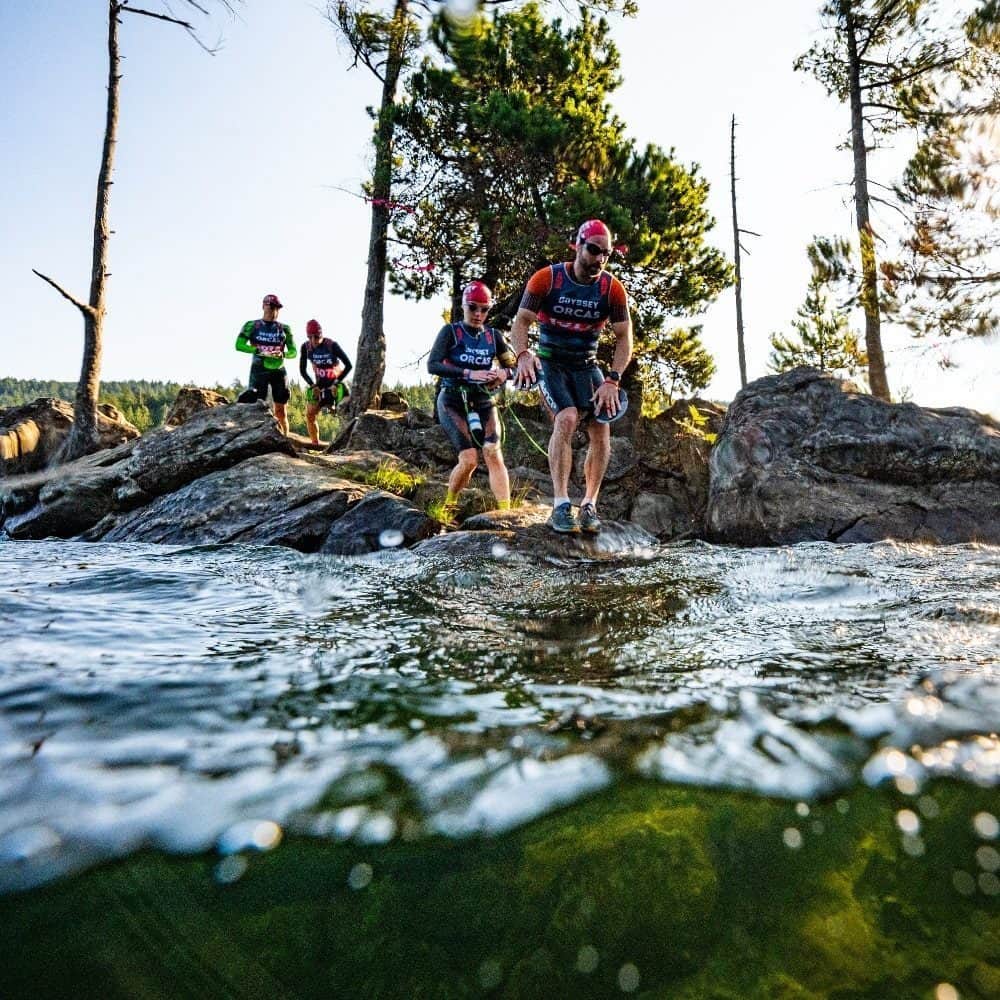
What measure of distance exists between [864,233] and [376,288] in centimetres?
926

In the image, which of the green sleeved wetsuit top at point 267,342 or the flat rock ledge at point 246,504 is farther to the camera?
the green sleeved wetsuit top at point 267,342

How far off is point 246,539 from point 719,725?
487 cm

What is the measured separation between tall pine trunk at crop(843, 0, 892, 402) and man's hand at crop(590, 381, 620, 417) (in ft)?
29.1

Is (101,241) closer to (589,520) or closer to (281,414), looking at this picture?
(281,414)

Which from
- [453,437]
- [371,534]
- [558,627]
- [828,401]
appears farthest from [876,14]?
[558,627]

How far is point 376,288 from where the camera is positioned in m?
13.7

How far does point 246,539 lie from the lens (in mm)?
5543

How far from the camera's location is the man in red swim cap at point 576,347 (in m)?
4.86

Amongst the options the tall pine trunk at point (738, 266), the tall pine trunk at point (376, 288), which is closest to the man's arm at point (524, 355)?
the tall pine trunk at point (376, 288)

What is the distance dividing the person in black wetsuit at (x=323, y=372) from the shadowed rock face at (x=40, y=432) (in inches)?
173

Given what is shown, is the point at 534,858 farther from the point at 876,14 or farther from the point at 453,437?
the point at 876,14

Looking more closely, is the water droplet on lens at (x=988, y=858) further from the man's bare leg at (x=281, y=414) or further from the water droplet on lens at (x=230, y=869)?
the man's bare leg at (x=281, y=414)

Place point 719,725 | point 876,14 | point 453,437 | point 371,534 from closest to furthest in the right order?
point 719,725
point 371,534
point 453,437
point 876,14

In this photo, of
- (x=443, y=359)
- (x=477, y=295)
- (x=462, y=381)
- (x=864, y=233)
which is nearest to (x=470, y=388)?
(x=462, y=381)
